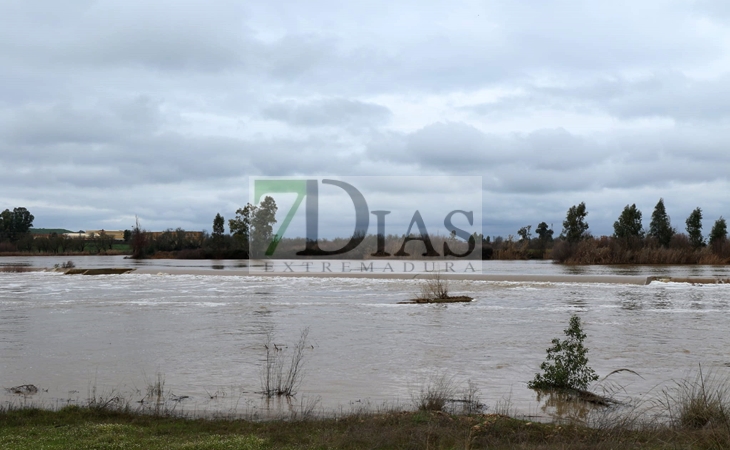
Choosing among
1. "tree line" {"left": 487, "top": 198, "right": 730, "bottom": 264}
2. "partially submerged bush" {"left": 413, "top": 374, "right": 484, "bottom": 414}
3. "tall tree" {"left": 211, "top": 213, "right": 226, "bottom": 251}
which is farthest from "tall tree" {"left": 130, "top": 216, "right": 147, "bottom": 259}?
"partially submerged bush" {"left": 413, "top": 374, "right": 484, "bottom": 414}

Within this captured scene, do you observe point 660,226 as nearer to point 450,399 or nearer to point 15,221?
point 450,399

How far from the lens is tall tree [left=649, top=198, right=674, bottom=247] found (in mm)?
56903

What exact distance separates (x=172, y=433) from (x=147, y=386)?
3224 millimetres

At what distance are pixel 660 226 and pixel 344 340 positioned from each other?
51855 mm

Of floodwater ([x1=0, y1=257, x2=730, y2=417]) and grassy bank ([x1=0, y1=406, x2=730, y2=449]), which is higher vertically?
grassy bank ([x1=0, y1=406, x2=730, y2=449])

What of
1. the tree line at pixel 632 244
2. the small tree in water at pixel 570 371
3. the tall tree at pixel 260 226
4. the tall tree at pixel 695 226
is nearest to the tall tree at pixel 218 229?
the tall tree at pixel 260 226

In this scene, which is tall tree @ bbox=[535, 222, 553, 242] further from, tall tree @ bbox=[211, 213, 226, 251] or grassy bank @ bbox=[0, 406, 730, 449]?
grassy bank @ bbox=[0, 406, 730, 449]

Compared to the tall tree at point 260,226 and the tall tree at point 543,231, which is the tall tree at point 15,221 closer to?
the tall tree at point 260,226

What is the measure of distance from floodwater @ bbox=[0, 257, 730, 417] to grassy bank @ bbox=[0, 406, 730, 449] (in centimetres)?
114

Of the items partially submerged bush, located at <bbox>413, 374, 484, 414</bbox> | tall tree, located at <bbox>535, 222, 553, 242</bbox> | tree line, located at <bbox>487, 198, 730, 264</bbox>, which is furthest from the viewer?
tall tree, located at <bbox>535, 222, 553, 242</bbox>

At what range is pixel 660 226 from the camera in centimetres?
5828

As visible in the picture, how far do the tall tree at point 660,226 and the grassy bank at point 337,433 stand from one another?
54982 millimetres

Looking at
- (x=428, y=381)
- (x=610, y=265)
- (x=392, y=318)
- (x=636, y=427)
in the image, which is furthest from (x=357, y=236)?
(x=636, y=427)

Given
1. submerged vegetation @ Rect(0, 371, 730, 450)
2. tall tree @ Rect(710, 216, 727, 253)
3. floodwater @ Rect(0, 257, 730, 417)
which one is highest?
tall tree @ Rect(710, 216, 727, 253)
